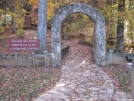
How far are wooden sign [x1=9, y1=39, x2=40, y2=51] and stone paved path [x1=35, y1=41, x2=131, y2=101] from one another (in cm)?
199

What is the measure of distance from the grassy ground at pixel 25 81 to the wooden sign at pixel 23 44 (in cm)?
113

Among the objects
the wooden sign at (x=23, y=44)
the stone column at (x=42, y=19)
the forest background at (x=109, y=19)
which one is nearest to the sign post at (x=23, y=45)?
the wooden sign at (x=23, y=44)

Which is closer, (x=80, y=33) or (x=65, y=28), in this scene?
(x=65, y=28)

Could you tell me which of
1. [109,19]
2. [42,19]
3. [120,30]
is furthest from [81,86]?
[109,19]

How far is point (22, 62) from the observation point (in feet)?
40.2

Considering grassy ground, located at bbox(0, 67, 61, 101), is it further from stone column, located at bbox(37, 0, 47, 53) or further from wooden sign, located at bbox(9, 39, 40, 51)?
stone column, located at bbox(37, 0, 47, 53)

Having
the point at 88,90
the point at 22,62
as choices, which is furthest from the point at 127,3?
the point at 88,90

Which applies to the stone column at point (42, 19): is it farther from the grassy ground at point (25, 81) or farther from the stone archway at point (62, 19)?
the grassy ground at point (25, 81)

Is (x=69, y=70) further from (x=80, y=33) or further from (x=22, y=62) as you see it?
(x=80, y=33)

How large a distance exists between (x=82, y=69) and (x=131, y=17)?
174 inches

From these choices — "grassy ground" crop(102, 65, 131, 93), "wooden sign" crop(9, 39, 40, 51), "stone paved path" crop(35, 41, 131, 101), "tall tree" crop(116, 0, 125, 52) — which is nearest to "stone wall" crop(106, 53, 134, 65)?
"grassy ground" crop(102, 65, 131, 93)

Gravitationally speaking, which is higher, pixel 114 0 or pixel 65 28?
pixel 114 0

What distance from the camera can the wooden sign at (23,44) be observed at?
39.0 ft

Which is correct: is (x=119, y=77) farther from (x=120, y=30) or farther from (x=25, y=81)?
(x=120, y=30)
